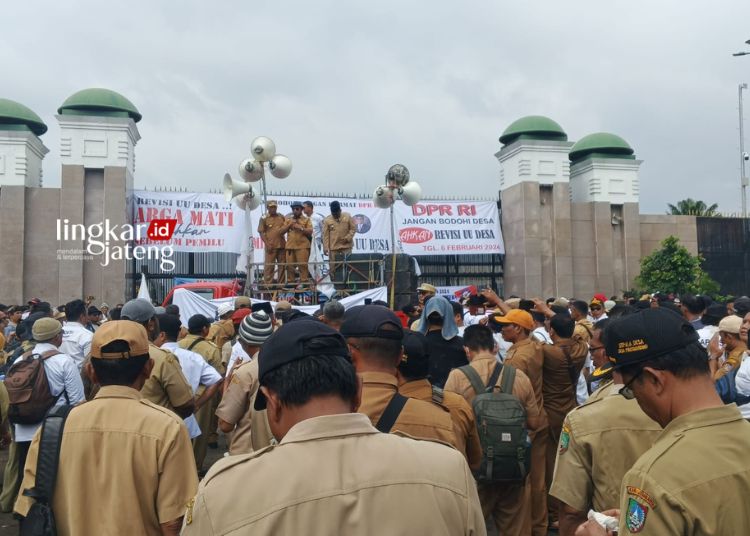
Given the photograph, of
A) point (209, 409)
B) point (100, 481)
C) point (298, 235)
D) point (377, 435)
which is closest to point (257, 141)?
point (298, 235)

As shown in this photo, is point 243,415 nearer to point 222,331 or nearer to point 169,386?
point 169,386

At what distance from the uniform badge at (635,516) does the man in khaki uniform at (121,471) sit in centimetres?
165

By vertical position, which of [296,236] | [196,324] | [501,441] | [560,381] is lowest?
[501,441]

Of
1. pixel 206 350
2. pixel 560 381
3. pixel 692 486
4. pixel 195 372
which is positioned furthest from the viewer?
pixel 206 350

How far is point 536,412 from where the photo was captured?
4.57 meters

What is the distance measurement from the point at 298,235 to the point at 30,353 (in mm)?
8426

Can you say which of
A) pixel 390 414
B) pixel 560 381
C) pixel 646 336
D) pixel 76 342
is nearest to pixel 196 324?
pixel 76 342

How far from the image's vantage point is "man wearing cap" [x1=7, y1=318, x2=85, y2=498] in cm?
496

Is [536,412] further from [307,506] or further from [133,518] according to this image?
[307,506]

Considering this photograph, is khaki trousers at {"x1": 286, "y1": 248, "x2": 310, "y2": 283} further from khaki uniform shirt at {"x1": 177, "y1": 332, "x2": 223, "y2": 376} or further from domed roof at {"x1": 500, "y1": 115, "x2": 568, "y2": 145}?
domed roof at {"x1": 500, "y1": 115, "x2": 568, "y2": 145}

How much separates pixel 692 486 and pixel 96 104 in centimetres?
2104

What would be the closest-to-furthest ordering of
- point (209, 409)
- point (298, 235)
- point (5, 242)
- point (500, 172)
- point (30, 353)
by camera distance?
1. point (30, 353)
2. point (209, 409)
3. point (298, 235)
4. point (5, 242)
5. point (500, 172)

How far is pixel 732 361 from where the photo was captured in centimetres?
461

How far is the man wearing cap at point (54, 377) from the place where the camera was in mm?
4965
